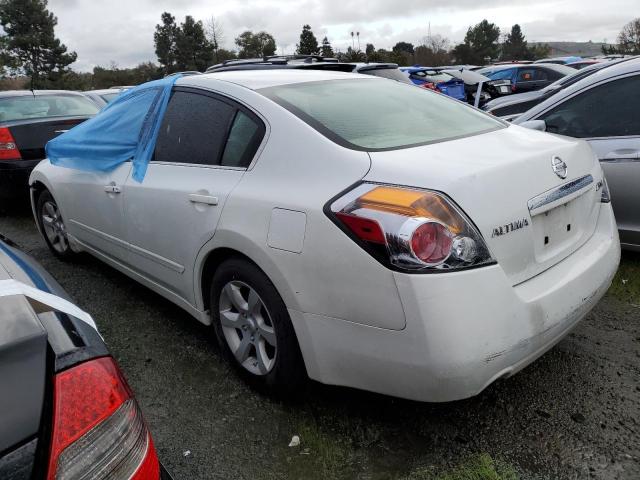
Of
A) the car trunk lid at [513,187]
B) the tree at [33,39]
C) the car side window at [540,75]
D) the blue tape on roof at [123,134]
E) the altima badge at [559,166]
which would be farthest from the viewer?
the tree at [33,39]

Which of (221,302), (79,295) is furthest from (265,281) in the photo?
(79,295)

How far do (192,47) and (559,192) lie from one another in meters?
66.5

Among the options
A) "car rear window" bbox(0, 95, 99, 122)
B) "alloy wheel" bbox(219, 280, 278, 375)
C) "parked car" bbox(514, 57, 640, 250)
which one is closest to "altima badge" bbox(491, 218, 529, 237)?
"alloy wheel" bbox(219, 280, 278, 375)

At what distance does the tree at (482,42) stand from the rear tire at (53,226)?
70533 millimetres

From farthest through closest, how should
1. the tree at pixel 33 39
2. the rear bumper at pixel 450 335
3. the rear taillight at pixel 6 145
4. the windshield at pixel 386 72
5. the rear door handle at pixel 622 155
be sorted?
the tree at pixel 33 39, the windshield at pixel 386 72, the rear taillight at pixel 6 145, the rear door handle at pixel 622 155, the rear bumper at pixel 450 335

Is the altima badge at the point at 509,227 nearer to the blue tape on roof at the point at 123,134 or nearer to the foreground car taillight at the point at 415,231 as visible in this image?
the foreground car taillight at the point at 415,231

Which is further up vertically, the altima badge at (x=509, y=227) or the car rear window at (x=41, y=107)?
the car rear window at (x=41, y=107)

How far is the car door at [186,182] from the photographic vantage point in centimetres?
258

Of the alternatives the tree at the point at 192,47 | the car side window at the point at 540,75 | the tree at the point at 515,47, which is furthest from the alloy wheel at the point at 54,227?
the tree at the point at 515,47

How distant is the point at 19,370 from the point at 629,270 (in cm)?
384

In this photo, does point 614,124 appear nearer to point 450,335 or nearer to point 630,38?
point 450,335

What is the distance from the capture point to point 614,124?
3785 mm

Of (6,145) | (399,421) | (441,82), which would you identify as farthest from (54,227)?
(441,82)

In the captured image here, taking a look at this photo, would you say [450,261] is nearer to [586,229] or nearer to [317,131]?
[317,131]
